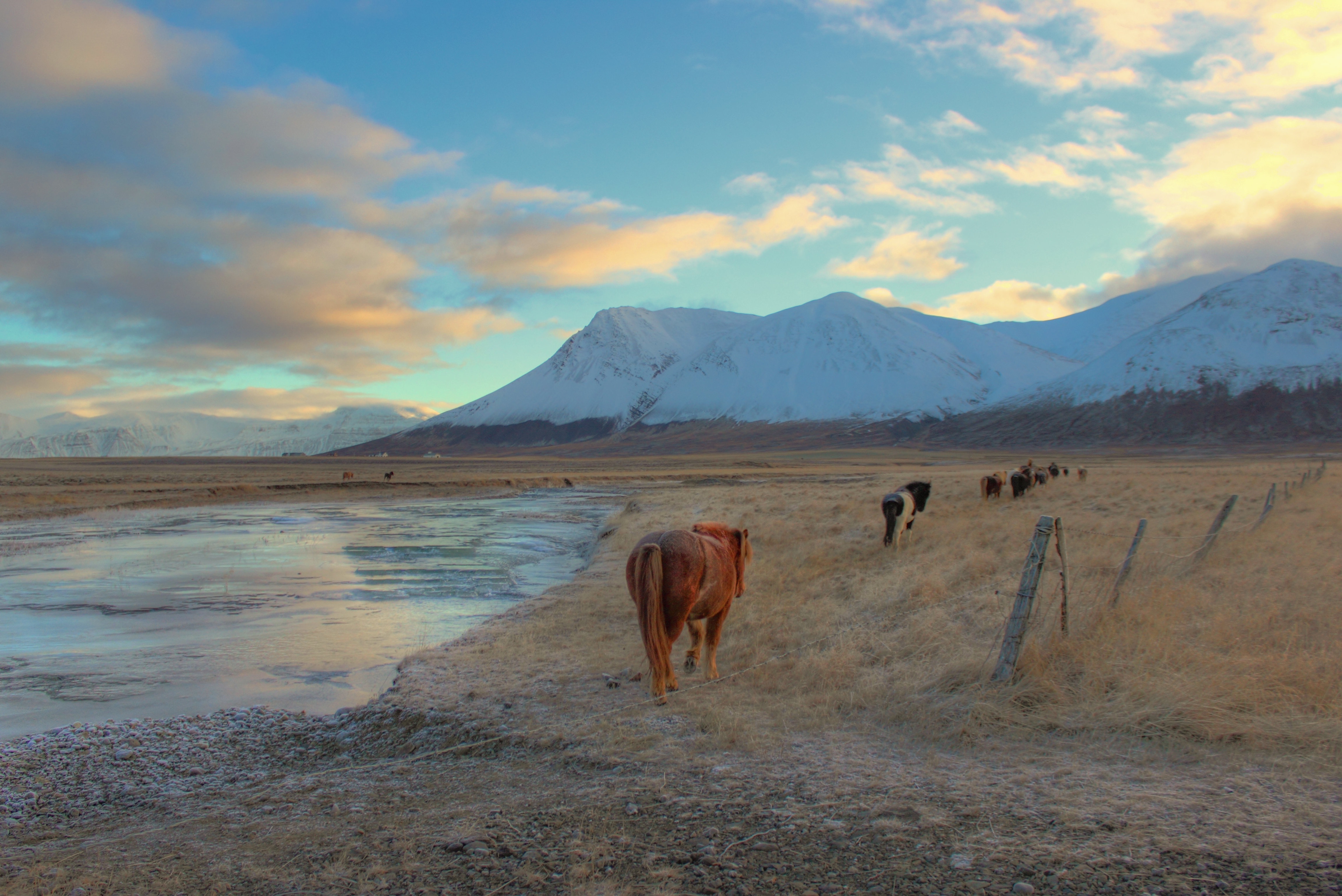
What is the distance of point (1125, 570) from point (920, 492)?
466 inches

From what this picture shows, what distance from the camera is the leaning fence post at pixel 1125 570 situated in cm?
763

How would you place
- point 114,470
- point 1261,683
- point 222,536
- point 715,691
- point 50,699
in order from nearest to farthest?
point 1261,683 → point 715,691 → point 50,699 → point 222,536 → point 114,470

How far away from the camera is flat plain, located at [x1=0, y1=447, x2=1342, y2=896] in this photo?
375 centimetres

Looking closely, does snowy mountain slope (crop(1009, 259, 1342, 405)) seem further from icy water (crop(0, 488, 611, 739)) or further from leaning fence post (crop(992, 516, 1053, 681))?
leaning fence post (crop(992, 516, 1053, 681))

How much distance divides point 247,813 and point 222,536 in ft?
72.3

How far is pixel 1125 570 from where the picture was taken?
784 centimetres

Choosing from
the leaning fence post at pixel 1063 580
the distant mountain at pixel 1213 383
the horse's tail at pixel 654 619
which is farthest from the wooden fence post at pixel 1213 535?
the distant mountain at pixel 1213 383

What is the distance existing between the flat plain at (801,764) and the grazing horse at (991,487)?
15278 millimetres

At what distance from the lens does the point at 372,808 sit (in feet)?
15.7

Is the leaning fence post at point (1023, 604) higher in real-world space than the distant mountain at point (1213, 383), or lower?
lower

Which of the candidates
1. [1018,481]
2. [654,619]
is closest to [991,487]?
[1018,481]

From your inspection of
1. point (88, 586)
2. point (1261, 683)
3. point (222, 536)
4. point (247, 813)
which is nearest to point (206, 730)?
point (247, 813)

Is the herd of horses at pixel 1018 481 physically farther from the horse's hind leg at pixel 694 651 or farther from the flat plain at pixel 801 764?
the horse's hind leg at pixel 694 651

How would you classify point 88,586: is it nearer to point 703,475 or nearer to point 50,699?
point 50,699
